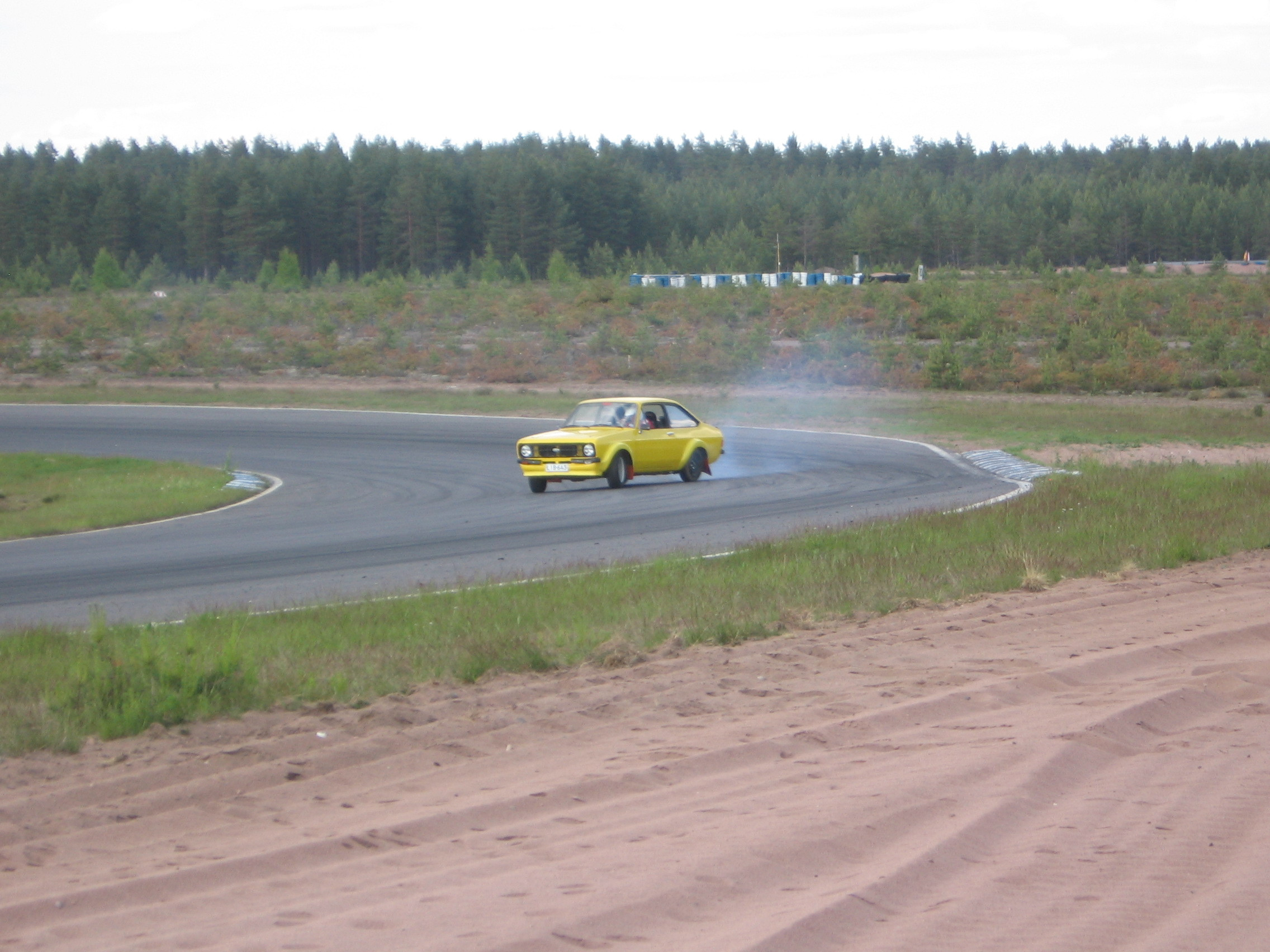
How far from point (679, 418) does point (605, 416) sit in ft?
5.81

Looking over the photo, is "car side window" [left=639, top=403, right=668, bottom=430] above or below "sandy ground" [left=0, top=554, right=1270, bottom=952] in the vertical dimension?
above

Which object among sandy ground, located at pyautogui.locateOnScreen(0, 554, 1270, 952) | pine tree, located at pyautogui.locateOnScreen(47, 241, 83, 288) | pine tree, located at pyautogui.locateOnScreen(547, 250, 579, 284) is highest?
pine tree, located at pyautogui.locateOnScreen(47, 241, 83, 288)

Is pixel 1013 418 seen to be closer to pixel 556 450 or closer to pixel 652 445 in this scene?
pixel 652 445

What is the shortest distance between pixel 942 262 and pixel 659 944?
136893 mm

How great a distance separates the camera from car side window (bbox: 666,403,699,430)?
21453 mm

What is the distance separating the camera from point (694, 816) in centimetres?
506

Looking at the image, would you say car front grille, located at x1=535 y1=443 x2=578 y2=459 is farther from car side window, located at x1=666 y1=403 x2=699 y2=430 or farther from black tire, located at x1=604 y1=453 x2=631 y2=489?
car side window, located at x1=666 y1=403 x2=699 y2=430

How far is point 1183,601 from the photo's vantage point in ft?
32.9

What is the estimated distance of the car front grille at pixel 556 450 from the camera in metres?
19.8

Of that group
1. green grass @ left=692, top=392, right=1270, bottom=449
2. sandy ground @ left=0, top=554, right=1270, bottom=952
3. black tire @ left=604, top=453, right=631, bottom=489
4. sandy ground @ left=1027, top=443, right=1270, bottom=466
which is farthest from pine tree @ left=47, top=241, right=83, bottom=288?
sandy ground @ left=0, top=554, right=1270, bottom=952

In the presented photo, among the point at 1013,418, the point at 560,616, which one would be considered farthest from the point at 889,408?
the point at 560,616

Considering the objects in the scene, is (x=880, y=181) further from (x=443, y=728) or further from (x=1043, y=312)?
(x=443, y=728)

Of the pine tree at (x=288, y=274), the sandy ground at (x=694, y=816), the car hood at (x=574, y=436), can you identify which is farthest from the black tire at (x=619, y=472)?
the pine tree at (x=288, y=274)

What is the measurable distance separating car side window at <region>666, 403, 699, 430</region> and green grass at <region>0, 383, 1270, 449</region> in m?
8.14
